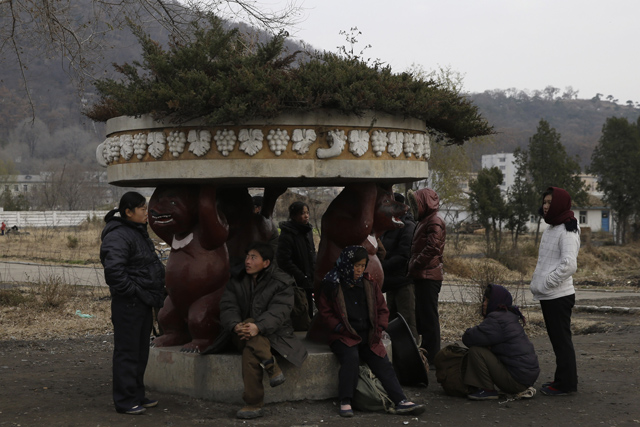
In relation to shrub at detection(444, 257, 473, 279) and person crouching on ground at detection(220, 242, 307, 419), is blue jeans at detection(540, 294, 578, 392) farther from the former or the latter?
shrub at detection(444, 257, 473, 279)

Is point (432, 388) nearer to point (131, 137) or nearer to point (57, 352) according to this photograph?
point (131, 137)

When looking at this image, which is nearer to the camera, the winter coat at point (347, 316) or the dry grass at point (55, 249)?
the winter coat at point (347, 316)

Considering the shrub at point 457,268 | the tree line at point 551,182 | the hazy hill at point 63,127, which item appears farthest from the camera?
the hazy hill at point 63,127

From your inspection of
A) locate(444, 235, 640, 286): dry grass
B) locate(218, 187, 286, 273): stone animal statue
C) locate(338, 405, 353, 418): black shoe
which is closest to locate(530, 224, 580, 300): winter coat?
locate(338, 405, 353, 418): black shoe

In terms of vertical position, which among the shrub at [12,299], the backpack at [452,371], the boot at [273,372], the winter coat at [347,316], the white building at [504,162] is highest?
the white building at [504,162]

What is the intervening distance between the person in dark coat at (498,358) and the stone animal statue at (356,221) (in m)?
0.96

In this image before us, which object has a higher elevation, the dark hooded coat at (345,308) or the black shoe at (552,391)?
the dark hooded coat at (345,308)

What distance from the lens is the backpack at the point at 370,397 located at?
5.29m

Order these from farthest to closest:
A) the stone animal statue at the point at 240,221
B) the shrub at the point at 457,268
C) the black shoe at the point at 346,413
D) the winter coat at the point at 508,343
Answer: the shrub at the point at 457,268, the stone animal statue at the point at 240,221, the winter coat at the point at 508,343, the black shoe at the point at 346,413

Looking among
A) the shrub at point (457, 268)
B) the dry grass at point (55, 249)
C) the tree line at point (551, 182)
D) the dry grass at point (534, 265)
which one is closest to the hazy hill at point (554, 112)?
the tree line at point (551, 182)

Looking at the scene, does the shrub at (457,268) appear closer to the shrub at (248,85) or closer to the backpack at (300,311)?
the backpack at (300,311)

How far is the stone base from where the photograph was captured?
542cm

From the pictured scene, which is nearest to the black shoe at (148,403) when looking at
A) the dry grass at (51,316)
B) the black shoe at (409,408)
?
the black shoe at (409,408)

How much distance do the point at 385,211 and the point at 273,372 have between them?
1.94 metres
